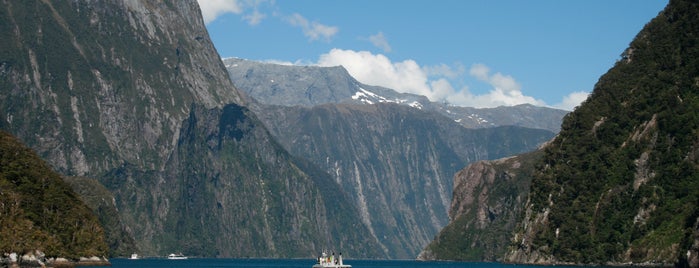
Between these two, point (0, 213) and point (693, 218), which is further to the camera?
point (0, 213)

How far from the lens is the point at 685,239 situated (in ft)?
580

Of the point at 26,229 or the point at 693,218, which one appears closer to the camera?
the point at 693,218

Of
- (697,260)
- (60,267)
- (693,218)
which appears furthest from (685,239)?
(60,267)

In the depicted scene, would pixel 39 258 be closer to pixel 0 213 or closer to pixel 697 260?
pixel 0 213

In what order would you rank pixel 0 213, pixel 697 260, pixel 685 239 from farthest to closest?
pixel 0 213, pixel 685 239, pixel 697 260

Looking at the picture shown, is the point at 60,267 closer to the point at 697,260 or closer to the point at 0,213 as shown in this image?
the point at 0,213

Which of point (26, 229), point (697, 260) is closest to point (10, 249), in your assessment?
point (26, 229)

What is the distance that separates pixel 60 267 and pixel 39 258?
3.97 m

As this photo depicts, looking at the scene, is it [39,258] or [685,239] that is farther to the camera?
[39,258]

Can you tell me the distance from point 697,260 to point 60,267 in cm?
10836

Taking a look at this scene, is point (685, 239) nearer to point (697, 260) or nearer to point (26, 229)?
point (697, 260)

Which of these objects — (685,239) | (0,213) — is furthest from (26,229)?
(685,239)

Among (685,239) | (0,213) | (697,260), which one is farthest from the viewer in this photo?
(0,213)

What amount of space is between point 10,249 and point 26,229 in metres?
15.7
